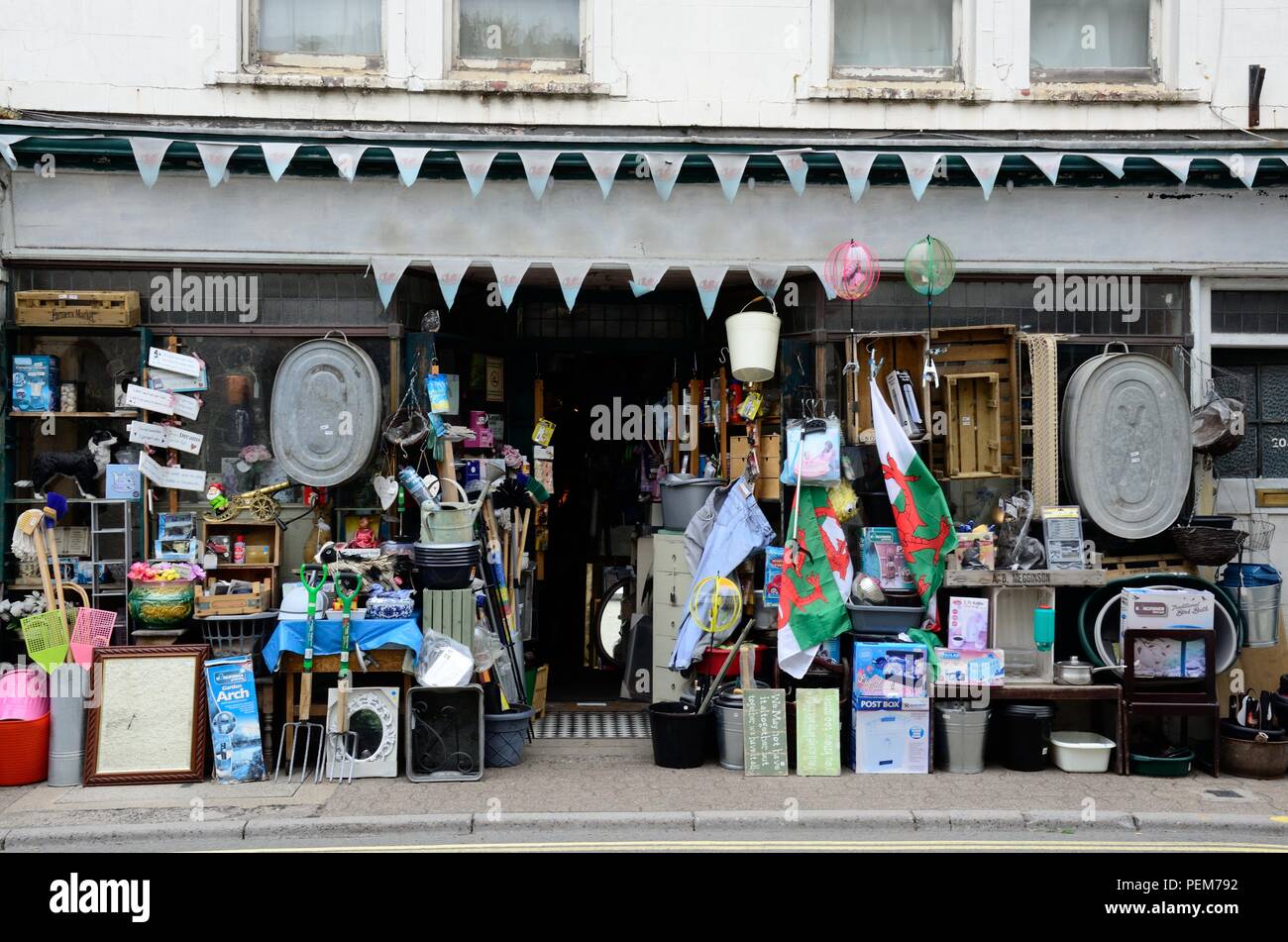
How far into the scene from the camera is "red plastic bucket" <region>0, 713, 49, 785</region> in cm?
892

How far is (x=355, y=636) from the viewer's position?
927 cm

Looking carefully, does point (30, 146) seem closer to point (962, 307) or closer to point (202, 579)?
point (202, 579)

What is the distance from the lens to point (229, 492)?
1012cm

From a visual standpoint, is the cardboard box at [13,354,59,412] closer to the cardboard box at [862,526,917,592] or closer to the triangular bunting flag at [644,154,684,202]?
the triangular bunting flag at [644,154,684,202]

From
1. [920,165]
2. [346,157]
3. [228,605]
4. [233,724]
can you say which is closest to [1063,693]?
[920,165]

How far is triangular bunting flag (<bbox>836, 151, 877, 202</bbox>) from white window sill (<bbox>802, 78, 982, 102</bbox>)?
28.4 inches

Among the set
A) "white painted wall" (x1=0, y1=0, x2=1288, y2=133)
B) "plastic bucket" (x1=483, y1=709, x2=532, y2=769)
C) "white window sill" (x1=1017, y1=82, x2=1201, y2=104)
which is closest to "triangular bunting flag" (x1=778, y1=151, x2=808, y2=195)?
"white painted wall" (x1=0, y1=0, x2=1288, y2=133)

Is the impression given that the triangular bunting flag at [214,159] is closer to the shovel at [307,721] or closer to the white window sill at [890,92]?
the shovel at [307,721]

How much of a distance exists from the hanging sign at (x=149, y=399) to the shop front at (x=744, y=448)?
3cm

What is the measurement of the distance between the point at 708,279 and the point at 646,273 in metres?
0.52

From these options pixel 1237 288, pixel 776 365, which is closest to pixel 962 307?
pixel 776 365

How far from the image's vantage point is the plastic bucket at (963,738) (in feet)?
30.6

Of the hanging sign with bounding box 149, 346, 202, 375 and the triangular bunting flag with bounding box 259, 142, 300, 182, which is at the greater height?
the triangular bunting flag with bounding box 259, 142, 300, 182

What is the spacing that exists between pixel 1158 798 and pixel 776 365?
14.9 ft
